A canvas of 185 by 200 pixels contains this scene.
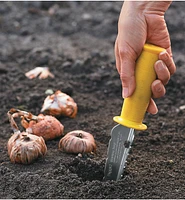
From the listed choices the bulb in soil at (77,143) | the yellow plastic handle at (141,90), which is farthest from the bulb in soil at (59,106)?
the yellow plastic handle at (141,90)

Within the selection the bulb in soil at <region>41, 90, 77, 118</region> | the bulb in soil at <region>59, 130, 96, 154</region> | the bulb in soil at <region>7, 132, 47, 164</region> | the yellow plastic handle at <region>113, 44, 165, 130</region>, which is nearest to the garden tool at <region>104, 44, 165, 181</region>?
the yellow plastic handle at <region>113, 44, 165, 130</region>

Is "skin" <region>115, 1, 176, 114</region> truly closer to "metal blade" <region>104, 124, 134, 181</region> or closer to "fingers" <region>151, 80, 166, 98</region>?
"fingers" <region>151, 80, 166, 98</region>

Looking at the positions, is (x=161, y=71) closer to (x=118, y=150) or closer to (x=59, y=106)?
(x=118, y=150)

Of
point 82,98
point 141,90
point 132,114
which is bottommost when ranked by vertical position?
point 82,98

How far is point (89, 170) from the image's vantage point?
8.56 feet

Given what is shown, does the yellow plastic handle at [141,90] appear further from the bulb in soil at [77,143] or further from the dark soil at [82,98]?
the bulb in soil at [77,143]

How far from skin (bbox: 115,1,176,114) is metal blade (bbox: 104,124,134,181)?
0.67 ft

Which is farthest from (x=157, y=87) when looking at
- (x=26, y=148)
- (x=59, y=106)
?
(x=59, y=106)

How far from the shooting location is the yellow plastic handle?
7.51ft

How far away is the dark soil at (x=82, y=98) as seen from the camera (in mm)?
2461

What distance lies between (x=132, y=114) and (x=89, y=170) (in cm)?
45

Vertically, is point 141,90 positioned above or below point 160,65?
below

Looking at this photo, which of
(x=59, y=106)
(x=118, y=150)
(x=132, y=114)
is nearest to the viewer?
(x=132, y=114)

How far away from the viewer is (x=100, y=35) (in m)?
5.55
